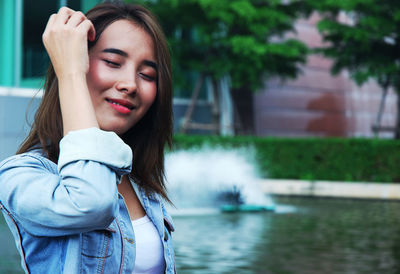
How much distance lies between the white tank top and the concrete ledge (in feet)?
52.0

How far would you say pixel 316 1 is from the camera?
2223cm

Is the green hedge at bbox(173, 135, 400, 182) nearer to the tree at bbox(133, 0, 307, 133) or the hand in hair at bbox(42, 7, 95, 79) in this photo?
the tree at bbox(133, 0, 307, 133)

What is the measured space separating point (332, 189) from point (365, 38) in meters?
5.62

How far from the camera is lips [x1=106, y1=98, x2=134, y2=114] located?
180cm

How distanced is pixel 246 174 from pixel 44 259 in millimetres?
18011

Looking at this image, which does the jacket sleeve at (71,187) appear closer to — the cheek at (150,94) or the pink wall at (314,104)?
the cheek at (150,94)

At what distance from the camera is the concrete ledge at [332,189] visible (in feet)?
56.2

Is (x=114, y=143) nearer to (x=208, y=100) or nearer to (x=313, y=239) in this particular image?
(x=313, y=239)

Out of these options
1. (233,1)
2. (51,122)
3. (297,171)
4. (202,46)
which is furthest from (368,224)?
(202,46)

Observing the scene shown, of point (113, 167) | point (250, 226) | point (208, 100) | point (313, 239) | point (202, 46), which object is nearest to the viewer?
point (113, 167)

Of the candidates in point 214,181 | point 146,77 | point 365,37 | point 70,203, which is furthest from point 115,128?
point 365,37

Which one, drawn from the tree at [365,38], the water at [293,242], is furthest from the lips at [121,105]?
the tree at [365,38]

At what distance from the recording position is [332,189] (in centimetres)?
1792

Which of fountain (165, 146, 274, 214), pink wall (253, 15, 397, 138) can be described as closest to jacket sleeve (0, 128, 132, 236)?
fountain (165, 146, 274, 214)
